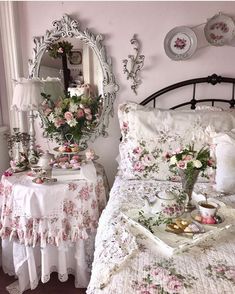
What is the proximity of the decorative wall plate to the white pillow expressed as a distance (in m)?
0.71

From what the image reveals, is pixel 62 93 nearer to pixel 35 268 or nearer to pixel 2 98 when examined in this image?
pixel 2 98

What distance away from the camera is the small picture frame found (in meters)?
2.12

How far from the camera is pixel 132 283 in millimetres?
951

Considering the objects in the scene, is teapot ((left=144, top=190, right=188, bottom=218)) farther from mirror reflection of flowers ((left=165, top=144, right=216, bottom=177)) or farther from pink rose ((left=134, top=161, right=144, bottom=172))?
pink rose ((left=134, top=161, right=144, bottom=172))

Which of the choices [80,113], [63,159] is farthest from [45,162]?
[80,113]

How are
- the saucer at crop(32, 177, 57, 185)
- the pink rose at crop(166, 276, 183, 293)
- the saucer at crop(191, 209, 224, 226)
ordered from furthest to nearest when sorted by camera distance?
the saucer at crop(32, 177, 57, 185), the saucer at crop(191, 209, 224, 226), the pink rose at crop(166, 276, 183, 293)

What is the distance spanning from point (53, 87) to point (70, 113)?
40 cm

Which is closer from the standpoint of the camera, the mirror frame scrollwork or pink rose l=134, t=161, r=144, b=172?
pink rose l=134, t=161, r=144, b=172

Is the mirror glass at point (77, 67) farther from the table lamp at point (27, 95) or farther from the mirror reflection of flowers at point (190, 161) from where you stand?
the mirror reflection of flowers at point (190, 161)

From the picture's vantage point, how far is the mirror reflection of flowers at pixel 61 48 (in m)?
2.12

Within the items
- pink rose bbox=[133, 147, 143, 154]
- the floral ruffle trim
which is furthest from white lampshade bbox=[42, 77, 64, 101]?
the floral ruffle trim

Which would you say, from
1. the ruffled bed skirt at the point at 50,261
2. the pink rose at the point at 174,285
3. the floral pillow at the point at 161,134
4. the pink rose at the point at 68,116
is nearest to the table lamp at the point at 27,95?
the pink rose at the point at 68,116

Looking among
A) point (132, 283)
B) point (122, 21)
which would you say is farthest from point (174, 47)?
point (132, 283)

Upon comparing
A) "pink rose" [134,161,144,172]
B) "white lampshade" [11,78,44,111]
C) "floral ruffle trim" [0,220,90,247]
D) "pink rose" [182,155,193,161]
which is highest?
"white lampshade" [11,78,44,111]
